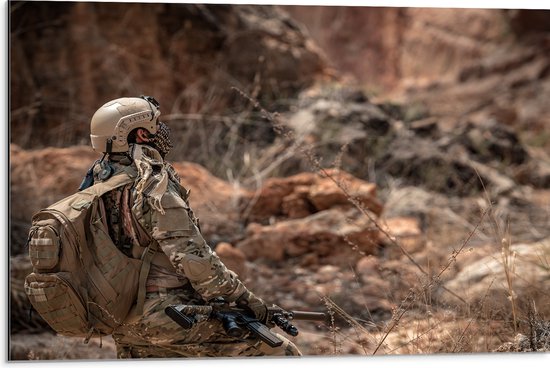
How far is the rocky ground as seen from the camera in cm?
434

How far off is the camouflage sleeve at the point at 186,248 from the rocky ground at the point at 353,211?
34.8 inches

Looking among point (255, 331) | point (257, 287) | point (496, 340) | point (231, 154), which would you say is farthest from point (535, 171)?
point (255, 331)

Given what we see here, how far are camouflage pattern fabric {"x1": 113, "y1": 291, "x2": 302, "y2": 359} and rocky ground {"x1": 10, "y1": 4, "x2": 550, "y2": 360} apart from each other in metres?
0.61

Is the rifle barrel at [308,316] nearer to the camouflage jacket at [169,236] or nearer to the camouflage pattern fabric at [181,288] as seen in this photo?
the camouflage pattern fabric at [181,288]

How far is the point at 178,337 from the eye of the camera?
3.17 m

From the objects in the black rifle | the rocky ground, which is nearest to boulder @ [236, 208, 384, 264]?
the rocky ground

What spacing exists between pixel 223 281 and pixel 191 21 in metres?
4.70

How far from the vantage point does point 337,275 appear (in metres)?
5.70

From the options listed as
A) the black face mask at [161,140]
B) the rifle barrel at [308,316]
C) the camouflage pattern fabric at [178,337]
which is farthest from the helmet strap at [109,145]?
the rifle barrel at [308,316]

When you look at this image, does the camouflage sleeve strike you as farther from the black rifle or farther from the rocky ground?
the rocky ground

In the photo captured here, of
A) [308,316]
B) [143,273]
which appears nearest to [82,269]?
[143,273]

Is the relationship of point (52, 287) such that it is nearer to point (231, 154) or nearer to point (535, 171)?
point (231, 154)

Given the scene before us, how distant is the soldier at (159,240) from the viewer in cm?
308

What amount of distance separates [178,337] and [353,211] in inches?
119
